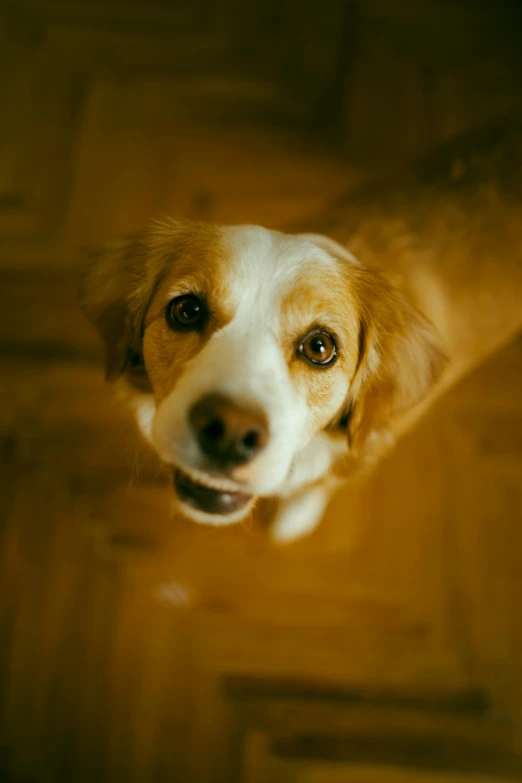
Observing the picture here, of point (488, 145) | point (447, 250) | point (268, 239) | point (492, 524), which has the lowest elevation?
point (492, 524)

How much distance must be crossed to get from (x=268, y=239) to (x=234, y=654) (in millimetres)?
1317

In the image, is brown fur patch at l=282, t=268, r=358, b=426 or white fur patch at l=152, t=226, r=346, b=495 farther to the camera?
brown fur patch at l=282, t=268, r=358, b=426

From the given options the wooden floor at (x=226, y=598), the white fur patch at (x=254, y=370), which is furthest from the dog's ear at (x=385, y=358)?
the wooden floor at (x=226, y=598)

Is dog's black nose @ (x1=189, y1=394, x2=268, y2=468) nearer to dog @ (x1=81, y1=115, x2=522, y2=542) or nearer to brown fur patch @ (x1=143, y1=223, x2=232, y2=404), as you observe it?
dog @ (x1=81, y1=115, x2=522, y2=542)

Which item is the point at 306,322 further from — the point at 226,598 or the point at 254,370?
the point at 226,598

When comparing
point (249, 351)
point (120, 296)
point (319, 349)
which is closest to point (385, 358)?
point (319, 349)

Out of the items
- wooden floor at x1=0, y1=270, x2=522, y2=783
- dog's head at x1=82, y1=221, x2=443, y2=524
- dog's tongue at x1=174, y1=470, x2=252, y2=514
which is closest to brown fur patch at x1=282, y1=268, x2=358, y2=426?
dog's head at x1=82, y1=221, x2=443, y2=524

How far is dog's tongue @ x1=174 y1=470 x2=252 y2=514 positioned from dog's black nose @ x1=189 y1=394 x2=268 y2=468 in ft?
0.75

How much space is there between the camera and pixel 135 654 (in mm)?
1766

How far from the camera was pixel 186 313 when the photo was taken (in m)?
1.17

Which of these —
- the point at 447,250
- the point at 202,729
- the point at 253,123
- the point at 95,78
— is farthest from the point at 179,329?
the point at 95,78

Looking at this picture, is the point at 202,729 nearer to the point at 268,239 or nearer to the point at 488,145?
the point at 268,239

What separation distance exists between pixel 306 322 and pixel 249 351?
0.48ft

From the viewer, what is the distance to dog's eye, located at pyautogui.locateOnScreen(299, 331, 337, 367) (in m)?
1.14
